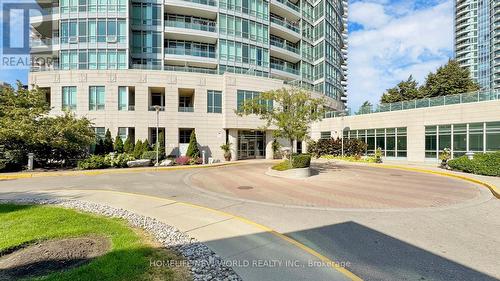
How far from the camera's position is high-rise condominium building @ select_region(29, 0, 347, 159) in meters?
29.1

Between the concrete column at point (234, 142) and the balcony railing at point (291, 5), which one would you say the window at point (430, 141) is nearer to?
the concrete column at point (234, 142)

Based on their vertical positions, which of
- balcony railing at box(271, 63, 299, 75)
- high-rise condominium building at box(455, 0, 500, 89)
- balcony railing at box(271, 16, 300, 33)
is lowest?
balcony railing at box(271, 63, 299, 75)

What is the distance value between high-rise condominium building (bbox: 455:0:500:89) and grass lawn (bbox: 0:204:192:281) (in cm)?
11380

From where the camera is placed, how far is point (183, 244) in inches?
208

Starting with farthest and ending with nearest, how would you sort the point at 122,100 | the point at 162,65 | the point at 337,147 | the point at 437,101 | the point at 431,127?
the point at 162,65
the point at 337,147
the point at 122,100
the point at 431,127
the point at 437,101

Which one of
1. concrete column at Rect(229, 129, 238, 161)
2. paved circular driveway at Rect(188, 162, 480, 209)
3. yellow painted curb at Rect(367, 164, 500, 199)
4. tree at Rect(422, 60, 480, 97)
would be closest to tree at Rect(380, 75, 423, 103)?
tree at Rect(422, 60, 480, 97)

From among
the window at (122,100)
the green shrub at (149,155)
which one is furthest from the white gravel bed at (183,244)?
the window at (122,100)

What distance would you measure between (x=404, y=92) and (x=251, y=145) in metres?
34.2

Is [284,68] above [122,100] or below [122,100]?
above

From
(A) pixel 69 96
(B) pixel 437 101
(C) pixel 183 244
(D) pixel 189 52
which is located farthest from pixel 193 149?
(B) pixel 437 101

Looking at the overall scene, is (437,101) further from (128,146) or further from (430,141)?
(128,146)

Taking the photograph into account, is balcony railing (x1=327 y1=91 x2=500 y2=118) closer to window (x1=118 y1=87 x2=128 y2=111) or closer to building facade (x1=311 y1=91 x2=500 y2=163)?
building facade (x1=311 y1=91 x2=500 y2=163)

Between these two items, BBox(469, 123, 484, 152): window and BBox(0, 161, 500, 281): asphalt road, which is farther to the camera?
BBox(469, 123, 484, 152): window

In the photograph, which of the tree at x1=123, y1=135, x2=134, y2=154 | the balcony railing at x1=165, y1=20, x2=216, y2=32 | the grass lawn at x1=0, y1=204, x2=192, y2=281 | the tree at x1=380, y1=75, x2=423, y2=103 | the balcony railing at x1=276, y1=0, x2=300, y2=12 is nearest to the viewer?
the grass lawn at x1=0, y1=204, x2=192, y2=281
